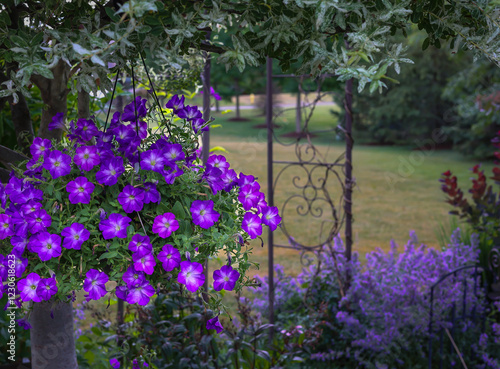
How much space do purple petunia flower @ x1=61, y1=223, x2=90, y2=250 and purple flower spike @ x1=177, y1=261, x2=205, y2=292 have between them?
23 cm

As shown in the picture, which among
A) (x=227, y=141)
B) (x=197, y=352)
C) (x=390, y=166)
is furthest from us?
(x=227, y=141)

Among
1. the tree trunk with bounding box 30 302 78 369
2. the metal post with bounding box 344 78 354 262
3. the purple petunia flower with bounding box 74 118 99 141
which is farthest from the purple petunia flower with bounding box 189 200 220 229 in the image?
the metal post with bounding box 344 78 354 262

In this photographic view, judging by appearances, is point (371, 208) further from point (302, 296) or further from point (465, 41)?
point (465, 41)

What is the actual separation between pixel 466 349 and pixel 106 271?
9.36 feet

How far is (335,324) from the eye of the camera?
11.5 feet

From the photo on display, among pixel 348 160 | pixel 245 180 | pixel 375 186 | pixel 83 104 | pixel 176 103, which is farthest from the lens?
pixel 375 186

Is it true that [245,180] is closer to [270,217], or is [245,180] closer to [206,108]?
[270,217]

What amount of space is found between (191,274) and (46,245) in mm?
326

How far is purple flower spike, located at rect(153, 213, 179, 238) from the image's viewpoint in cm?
111

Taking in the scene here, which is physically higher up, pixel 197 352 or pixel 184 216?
pixel 184 216

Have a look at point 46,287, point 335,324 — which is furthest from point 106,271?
point 335,324

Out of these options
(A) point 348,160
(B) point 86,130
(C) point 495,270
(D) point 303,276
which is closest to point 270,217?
(B) point 86,130

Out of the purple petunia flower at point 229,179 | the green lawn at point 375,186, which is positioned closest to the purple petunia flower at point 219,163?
the purple petunia flower at point 229,179

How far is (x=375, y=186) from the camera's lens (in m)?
9.94
